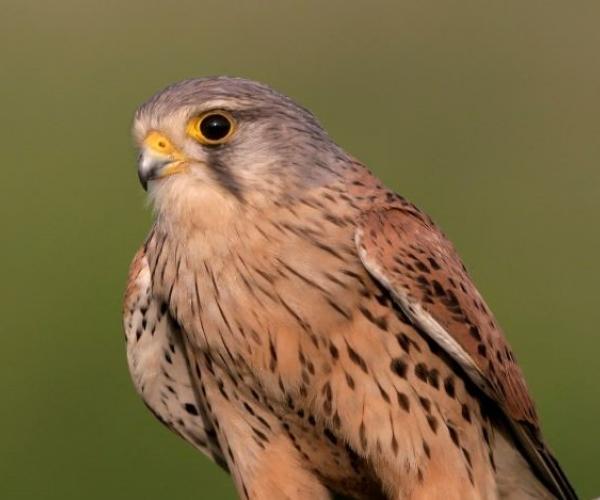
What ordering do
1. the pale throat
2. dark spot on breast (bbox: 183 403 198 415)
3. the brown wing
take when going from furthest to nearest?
1. dark spot on breast (bbox: 183 403 198 415)
2. the brown wing
3. the pale throat

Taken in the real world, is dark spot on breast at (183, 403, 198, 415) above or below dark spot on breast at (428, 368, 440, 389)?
above

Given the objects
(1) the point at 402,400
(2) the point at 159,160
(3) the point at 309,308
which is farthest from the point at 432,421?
(2) the point at 159,160

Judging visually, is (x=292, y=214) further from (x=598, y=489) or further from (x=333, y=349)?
(x=598, y=489)

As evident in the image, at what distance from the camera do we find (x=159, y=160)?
6477 mm

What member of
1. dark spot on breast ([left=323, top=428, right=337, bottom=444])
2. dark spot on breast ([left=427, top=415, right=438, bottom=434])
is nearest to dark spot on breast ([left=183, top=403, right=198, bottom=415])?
dark spot on breast ([left=323, top=428, right=337, bottom=444])

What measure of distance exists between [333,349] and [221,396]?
1.66 ft

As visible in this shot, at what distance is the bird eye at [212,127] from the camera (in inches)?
257

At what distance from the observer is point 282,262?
6570mm

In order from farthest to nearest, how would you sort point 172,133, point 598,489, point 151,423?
1. point 151,423
2. point 598,489
3. point 172,133

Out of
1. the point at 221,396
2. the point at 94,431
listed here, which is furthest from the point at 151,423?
the point at 221,396

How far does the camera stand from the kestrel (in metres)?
6.54

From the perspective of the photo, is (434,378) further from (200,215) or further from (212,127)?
(212,127)

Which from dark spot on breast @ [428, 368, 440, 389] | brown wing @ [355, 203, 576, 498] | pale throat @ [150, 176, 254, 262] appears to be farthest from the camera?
dark spot on breast @ [428, 368, 440, 389]

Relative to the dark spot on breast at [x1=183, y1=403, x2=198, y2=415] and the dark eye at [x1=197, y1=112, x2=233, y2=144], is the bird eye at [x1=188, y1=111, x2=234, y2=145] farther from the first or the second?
the dark spot on breast at [x1=183, y1=403, x2=198, y2=415]
